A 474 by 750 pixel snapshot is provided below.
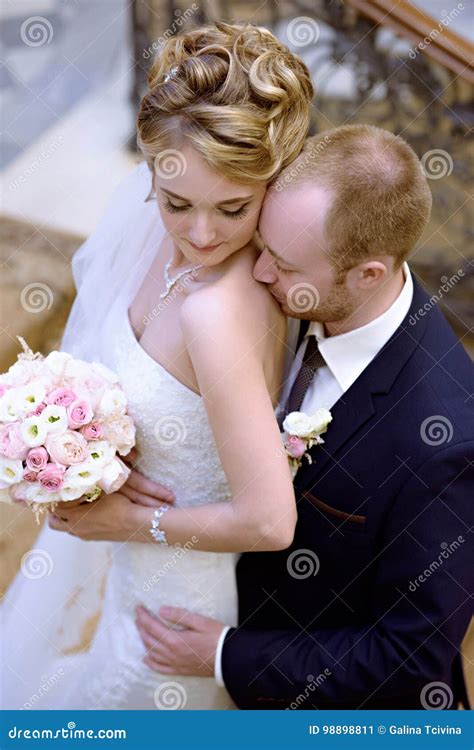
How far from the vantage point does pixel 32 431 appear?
6.30ft

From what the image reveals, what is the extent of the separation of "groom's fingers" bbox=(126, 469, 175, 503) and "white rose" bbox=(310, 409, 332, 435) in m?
0.44

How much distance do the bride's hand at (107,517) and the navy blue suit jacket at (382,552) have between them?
33cm

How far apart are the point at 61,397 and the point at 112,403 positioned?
0.37 ft

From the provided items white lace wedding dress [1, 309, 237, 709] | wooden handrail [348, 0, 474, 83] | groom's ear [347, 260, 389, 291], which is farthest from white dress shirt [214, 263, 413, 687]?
wooden handrail [348, 0, 474, 83]

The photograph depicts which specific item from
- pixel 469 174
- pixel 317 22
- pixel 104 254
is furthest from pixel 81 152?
pixel 104 254

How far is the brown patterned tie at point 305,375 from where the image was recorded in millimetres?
2074

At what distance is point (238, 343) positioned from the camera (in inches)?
73.2

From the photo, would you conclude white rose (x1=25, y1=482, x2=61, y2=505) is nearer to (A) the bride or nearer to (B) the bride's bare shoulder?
(A) the bride

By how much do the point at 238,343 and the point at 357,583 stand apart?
0.67 metres

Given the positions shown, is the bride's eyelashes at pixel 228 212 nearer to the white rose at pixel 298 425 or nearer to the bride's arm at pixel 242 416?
the bride's arm at pixel 242 416

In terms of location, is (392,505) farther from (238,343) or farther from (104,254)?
(104,254)

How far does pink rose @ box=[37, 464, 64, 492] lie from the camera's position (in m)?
1.89

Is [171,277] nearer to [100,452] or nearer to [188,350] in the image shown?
[188,350]

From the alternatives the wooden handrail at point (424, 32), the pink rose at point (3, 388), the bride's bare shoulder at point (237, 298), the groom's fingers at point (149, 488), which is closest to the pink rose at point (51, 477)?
the pink rose at point (3, 388)
